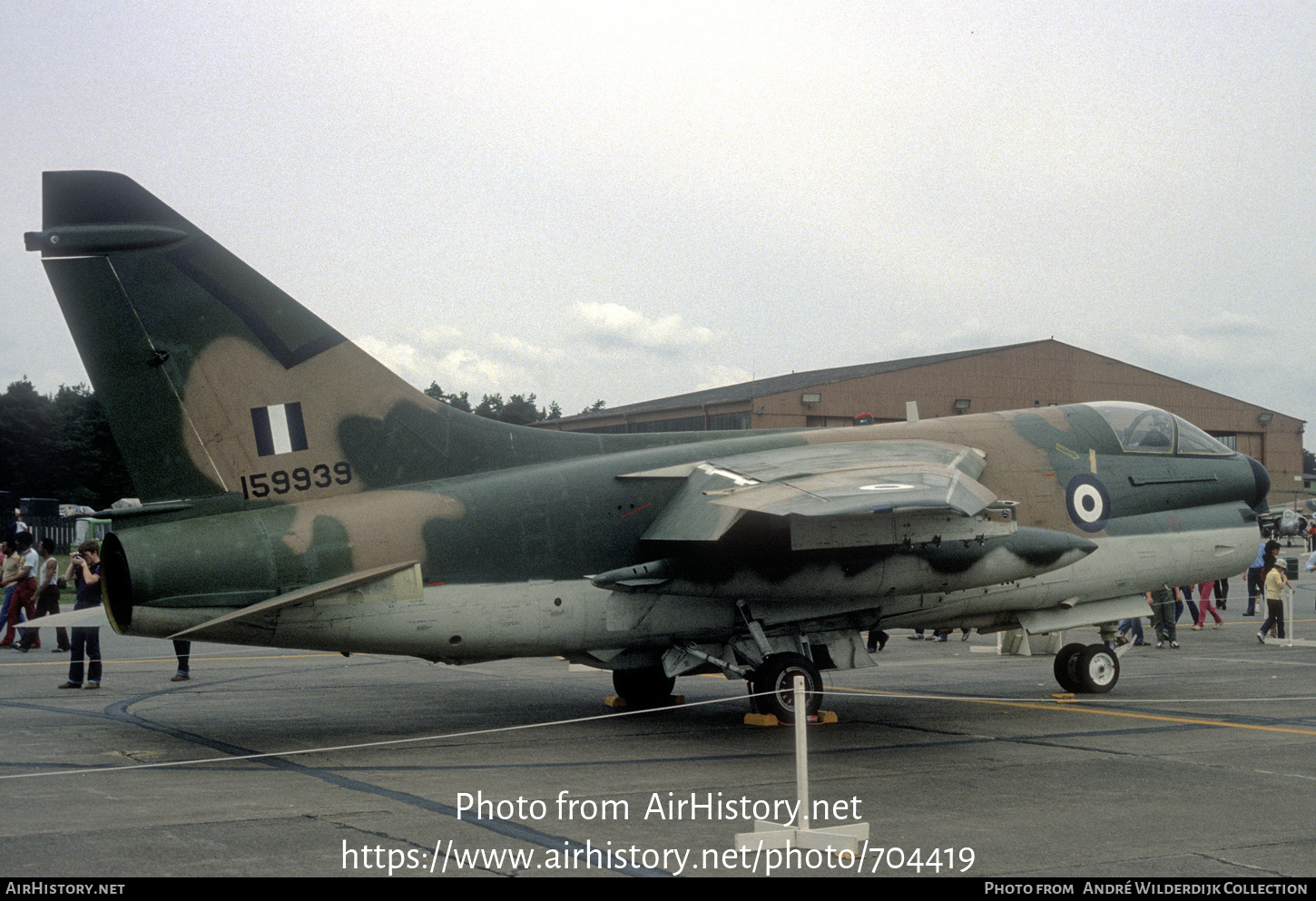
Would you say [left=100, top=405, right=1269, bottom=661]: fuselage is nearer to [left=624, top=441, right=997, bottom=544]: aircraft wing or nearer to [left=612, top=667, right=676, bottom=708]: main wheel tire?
[left=624, top=441, right=997, bottom=544]: aircraft wing

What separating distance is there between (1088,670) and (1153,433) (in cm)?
325

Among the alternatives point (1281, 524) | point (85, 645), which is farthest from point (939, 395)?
point (85, 645)

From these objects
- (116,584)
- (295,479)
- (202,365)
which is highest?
(202,365)

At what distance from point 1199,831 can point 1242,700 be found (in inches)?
322

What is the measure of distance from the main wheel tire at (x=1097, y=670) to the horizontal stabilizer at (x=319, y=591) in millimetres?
9071

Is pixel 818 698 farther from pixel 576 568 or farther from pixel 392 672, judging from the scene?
pixel 392 672

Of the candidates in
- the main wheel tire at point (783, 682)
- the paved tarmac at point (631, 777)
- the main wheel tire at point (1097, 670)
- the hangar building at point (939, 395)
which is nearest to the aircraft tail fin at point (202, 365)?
the paved tarmac at point (631, 777)

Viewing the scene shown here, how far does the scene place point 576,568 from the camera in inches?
494

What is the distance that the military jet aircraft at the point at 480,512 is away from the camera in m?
11.2

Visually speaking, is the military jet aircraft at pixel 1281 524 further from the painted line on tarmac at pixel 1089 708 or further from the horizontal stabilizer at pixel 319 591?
the horizontal stabilizer at pixel 319 591

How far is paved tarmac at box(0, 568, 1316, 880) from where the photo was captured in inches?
283

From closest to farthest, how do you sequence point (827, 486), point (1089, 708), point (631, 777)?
point (631, 777) < point (827, 486) < point (1089, 708)

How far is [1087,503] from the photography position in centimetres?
1459

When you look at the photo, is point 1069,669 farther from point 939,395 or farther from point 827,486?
point 939,395
